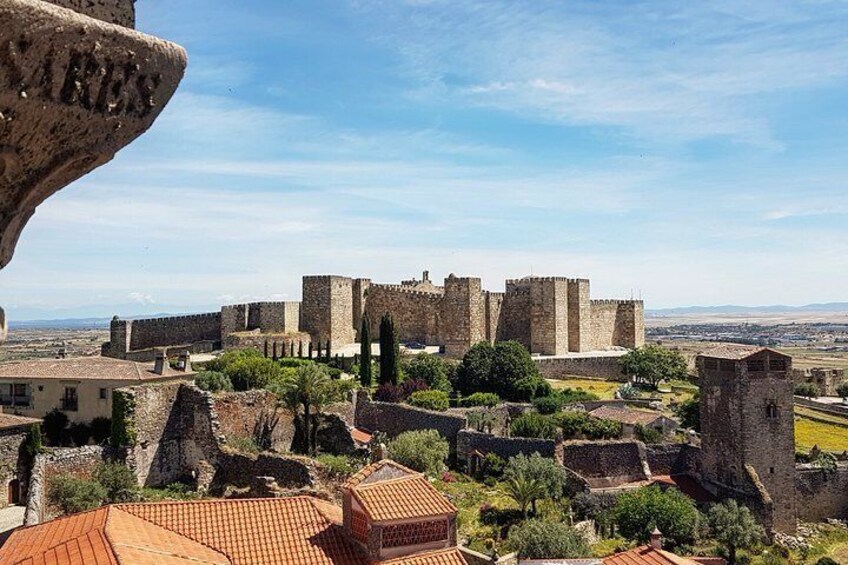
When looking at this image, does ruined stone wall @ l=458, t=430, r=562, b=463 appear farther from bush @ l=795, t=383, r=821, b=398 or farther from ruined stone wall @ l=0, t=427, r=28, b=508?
bush @ l=795, t=383, r=821, b=398

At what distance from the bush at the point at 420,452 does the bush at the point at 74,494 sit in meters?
7.76

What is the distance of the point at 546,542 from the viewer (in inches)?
617

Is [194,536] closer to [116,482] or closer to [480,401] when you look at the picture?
[116,482]

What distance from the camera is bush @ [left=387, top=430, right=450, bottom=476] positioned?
20.6 m

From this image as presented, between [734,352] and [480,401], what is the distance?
9.94 meters

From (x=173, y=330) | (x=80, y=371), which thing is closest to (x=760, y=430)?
(x=80, y=371)

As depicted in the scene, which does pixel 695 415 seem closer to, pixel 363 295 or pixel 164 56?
pixel 363 295

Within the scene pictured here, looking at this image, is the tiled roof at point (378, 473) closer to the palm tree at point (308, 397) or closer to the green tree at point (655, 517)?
the palm tree at point (308, 397)

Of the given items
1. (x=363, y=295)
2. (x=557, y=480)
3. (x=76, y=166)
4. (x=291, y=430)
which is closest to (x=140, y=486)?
(x=291, y=430)

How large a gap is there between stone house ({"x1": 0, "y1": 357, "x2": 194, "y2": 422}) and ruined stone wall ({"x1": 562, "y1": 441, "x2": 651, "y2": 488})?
11.9m

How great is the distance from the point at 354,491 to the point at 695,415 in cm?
2229

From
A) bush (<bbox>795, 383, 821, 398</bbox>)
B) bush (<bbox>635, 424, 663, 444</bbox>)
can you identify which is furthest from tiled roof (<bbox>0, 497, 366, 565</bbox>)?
bush (<bbox>795, 383, 821, 398</bbox>)

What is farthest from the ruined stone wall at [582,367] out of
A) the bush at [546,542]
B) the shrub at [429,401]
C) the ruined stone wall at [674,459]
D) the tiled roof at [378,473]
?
the tiled roof at [378,473]

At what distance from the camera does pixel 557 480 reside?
20.4 m
